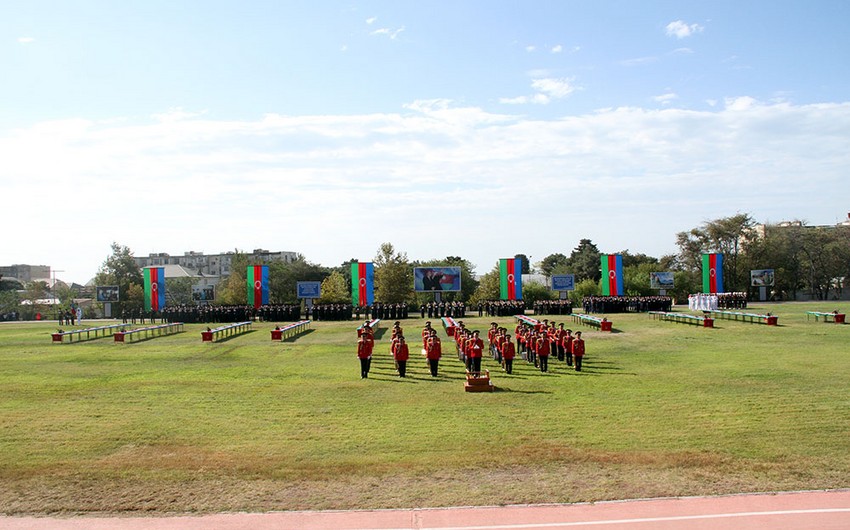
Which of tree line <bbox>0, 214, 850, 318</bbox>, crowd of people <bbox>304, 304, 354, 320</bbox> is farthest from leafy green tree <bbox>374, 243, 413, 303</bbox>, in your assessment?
crowd of people <bbox>304, 304, 354, 320</bbox>

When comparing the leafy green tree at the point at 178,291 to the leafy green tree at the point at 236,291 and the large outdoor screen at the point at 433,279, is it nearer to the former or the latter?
the leafy green tree at the point at 236,291

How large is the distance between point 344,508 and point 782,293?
77.6 meters

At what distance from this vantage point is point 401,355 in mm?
19203

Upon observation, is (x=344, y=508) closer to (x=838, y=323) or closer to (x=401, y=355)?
(x=401, y=355)

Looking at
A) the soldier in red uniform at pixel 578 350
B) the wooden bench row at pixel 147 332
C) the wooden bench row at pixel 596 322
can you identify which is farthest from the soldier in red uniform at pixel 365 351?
the wooden bench row at pixel 147 332

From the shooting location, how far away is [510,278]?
50281 mm

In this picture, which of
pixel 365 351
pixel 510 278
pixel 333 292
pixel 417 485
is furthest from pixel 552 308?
pixel 417 485

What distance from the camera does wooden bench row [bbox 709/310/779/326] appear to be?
115 feet

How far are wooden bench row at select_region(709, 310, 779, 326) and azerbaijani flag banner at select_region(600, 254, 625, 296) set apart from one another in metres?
9.77

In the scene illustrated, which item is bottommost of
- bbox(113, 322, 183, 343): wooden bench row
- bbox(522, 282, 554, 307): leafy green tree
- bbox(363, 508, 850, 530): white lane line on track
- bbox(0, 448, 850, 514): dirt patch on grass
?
bbox(363, 508, 850, 530): white lane line on track

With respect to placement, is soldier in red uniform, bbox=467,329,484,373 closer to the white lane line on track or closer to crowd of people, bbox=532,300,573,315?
the white lane line on track

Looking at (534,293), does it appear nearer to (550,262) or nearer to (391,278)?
(391,278)

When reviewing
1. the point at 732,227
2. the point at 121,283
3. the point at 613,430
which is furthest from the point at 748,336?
the point at 121,283

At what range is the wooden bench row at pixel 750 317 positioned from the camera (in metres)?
34.9
